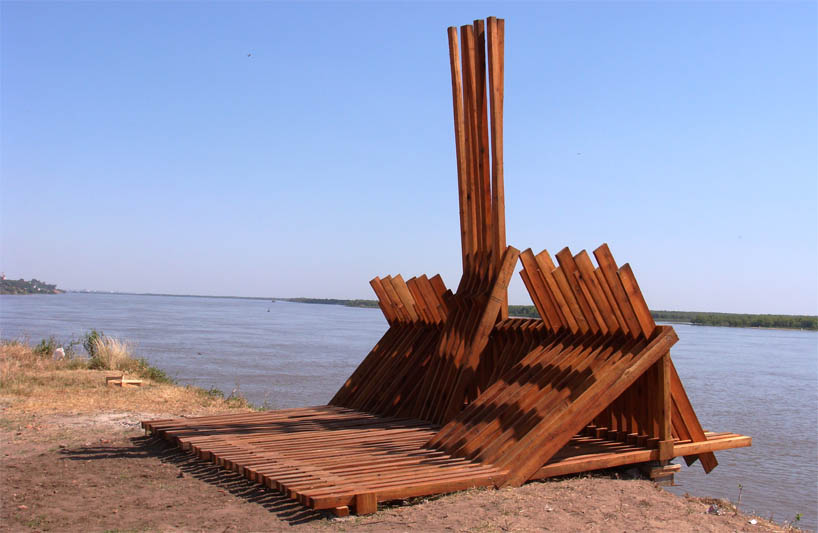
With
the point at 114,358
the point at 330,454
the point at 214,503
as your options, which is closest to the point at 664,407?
the point at 330,454

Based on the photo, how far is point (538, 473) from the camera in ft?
17.8

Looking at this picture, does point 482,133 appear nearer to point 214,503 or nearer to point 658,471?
point 658,471

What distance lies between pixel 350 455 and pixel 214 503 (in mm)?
1196

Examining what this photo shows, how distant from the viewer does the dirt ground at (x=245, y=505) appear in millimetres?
4469

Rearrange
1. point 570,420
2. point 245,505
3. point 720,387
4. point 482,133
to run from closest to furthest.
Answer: point 245,505 < point 570,420 < point 482,133 < point 720,387

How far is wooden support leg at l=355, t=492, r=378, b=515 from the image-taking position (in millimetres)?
4578

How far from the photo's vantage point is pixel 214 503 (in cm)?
492

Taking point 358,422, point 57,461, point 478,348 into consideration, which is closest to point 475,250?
point 478,348

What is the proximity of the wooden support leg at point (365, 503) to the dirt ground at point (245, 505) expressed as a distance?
0.06 m

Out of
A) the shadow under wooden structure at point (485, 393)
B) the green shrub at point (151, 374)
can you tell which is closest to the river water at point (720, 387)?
the green shrub at point (151, 374)

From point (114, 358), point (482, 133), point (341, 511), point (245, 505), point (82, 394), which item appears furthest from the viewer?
point (114, 358)

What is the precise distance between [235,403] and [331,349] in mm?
19156

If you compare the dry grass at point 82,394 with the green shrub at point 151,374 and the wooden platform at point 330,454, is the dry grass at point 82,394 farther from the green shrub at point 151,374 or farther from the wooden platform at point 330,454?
the wooden platform at point 330,454

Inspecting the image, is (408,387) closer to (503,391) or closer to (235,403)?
(503,391)
